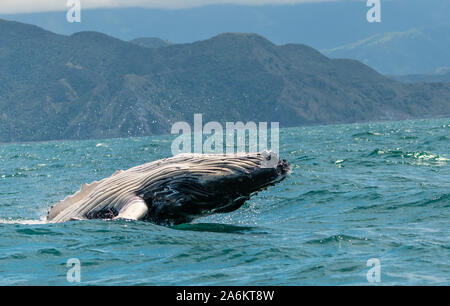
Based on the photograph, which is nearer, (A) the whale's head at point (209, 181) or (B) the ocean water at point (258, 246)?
(B) the ocean water at point (258, 246)

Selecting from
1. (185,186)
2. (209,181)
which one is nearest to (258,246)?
(209,181)

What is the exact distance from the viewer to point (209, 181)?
1070 centimetres

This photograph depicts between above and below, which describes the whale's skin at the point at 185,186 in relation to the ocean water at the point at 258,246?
above

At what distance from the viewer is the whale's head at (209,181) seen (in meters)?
10.6

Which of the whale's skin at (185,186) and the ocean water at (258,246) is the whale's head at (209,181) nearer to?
the whale's skin at (185,186)

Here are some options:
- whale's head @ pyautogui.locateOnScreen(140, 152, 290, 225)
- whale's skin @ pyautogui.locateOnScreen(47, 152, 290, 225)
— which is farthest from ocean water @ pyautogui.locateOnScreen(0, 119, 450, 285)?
whale's head @ pyautogui.locateOnScreen(140, 152, 290, 225)

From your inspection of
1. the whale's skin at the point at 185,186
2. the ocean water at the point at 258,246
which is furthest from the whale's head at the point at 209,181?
the ocean water at the point at 258,246

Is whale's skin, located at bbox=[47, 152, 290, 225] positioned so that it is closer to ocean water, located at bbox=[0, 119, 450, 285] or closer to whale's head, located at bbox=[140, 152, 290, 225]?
whale's head, located at bbox=[140, 152, 290, 225]

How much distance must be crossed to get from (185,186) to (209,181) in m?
0.40

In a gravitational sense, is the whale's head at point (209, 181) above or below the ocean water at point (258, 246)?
above

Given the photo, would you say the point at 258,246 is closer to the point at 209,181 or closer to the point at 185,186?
the point at 209,181

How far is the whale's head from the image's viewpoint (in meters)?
10.6

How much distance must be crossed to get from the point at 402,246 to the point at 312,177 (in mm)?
12650
